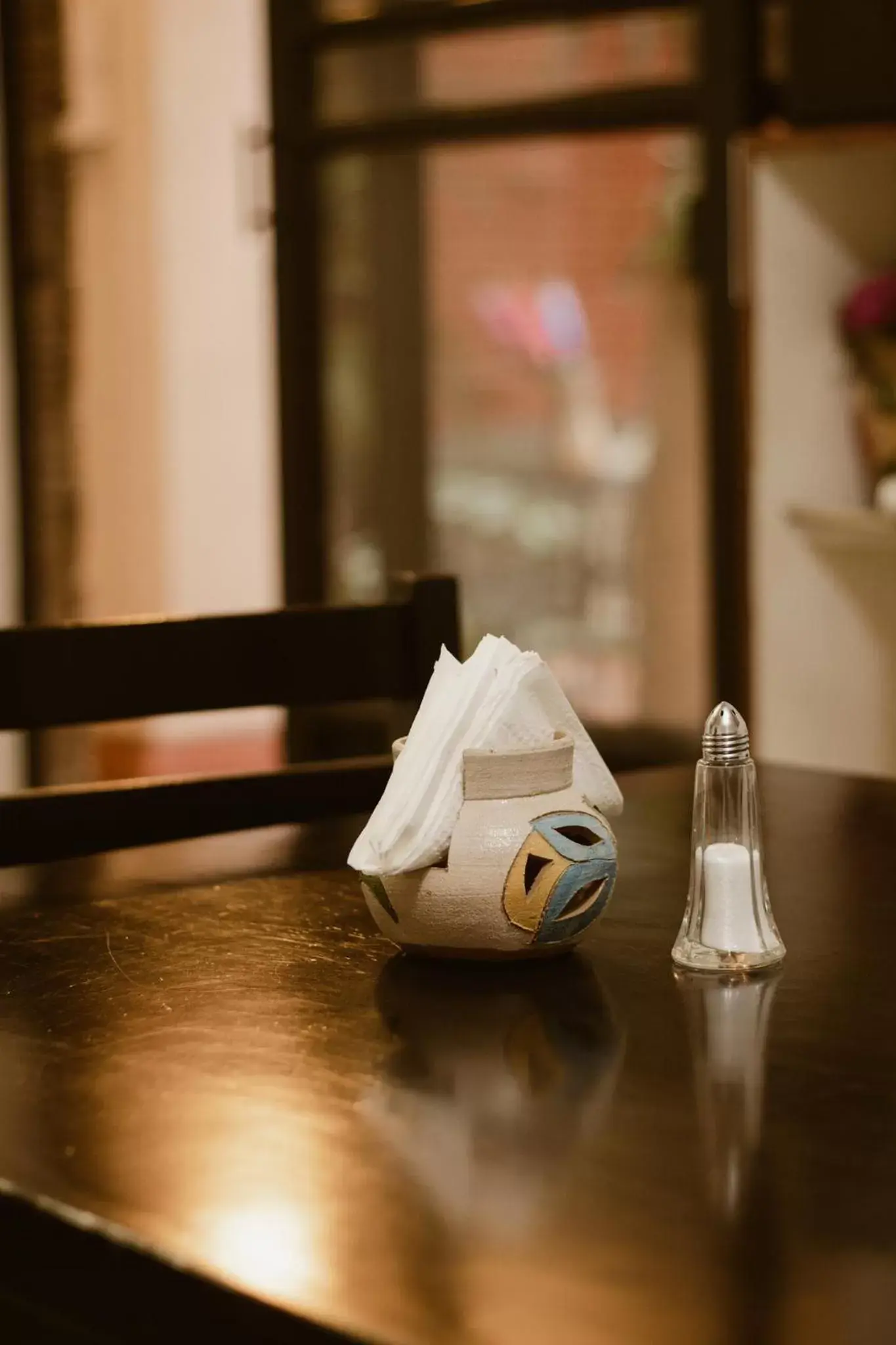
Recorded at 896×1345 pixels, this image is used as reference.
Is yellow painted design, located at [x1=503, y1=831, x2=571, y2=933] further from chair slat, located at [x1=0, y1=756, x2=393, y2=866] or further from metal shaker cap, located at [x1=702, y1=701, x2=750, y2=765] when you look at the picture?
chair slat, located at [x1=0, y1=756, x2=393, y2=866]

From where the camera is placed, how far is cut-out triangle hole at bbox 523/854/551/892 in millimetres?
893

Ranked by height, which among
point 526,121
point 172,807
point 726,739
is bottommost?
point 172,807

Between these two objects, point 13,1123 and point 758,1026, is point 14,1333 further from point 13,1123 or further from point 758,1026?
point 758,1026

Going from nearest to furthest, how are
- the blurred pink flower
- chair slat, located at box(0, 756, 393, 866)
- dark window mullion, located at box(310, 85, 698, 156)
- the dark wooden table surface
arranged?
the dark wooden table surface < chair slat, located at box(0, 756, 393, 866) < the blurred pink flower < dark window mullion, located at box(310, 85, 698, 156)

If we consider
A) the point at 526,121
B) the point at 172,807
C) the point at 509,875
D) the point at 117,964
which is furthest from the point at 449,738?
the point at 526,121

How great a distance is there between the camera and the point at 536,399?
3.86 metres

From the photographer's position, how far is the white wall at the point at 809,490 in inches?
114

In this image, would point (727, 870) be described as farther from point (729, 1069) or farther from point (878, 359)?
point (878, 359)

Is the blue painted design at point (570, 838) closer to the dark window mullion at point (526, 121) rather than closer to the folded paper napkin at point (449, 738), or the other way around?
the folded paper napkin at point (449, 738)

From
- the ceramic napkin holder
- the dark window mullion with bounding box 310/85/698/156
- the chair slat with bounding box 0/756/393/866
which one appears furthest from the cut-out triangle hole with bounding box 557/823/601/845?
the dark window mullion with bounding box 310/85/698/156

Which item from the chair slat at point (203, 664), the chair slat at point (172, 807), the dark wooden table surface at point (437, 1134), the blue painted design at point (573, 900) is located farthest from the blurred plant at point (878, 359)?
the blue painted design at point (573, 900)

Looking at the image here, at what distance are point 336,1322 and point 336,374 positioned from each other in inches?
142

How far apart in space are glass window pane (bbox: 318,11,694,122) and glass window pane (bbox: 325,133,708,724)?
10cm

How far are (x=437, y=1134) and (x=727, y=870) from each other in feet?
0.91
